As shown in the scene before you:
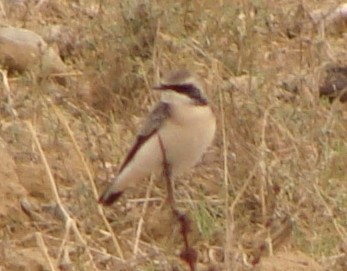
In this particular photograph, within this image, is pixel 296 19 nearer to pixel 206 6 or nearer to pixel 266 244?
pixel 206 6

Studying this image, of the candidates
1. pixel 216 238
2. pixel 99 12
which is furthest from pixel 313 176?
pixel 99 12

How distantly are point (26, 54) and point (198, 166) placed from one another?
4.72 ft

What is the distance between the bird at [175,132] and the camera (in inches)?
210

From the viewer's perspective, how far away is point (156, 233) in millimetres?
5844

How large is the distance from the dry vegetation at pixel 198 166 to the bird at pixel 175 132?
0.40 ft

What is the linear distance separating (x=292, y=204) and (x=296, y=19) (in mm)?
2380

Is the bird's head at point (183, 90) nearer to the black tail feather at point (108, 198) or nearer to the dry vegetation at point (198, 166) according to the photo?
the dry vegetation at point (198, 166)

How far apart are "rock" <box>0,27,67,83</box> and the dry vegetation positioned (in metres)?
0.10

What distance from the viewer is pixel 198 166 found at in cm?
621

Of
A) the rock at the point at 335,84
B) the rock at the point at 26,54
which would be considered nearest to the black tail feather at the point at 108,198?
the rock at the point at 26,54

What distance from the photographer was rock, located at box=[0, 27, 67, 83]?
7148 mm

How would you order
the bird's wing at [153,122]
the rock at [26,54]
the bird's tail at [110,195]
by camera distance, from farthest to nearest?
the rock at [26,54] → the bird's tail at [110,195] → the bird's wing at [153,122]

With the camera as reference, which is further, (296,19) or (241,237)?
(296,19)

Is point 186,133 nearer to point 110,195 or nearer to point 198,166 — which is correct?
point 110,195
